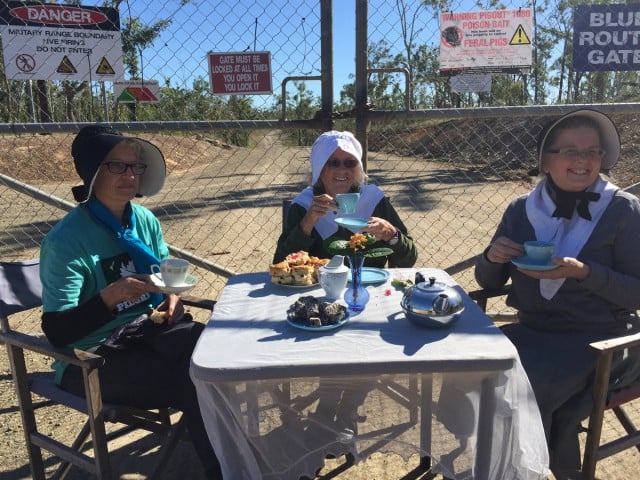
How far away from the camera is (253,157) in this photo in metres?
23.5

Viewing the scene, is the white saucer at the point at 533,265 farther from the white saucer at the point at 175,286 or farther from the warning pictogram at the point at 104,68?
the warning pictogram at the point at 104,68

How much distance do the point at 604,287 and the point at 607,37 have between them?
68.6 inches

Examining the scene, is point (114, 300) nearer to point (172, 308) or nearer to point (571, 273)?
point (172, 308)

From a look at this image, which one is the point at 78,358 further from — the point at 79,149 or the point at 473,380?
the point at 473,380

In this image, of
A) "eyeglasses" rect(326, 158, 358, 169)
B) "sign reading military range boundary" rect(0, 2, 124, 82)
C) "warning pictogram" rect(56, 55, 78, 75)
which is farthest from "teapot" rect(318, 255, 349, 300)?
"warning pictogram" rect(56, 55, 78, 75)

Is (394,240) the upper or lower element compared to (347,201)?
lower

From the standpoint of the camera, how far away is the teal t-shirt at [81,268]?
2.00 metres

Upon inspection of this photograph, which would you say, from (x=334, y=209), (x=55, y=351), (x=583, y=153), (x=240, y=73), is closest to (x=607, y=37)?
(x=583, y=153)

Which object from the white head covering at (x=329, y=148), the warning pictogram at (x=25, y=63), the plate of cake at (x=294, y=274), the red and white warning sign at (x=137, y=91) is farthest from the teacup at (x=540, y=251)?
the warning pictogram at (x=25, y=63)

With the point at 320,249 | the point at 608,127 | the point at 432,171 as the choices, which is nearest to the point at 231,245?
the point at 320,249

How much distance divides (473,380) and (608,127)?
4.58 feet

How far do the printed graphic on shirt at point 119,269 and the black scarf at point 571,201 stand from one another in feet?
6.12

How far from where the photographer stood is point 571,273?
78.4 inches

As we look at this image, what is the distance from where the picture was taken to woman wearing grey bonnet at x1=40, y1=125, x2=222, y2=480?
6.42 ft
